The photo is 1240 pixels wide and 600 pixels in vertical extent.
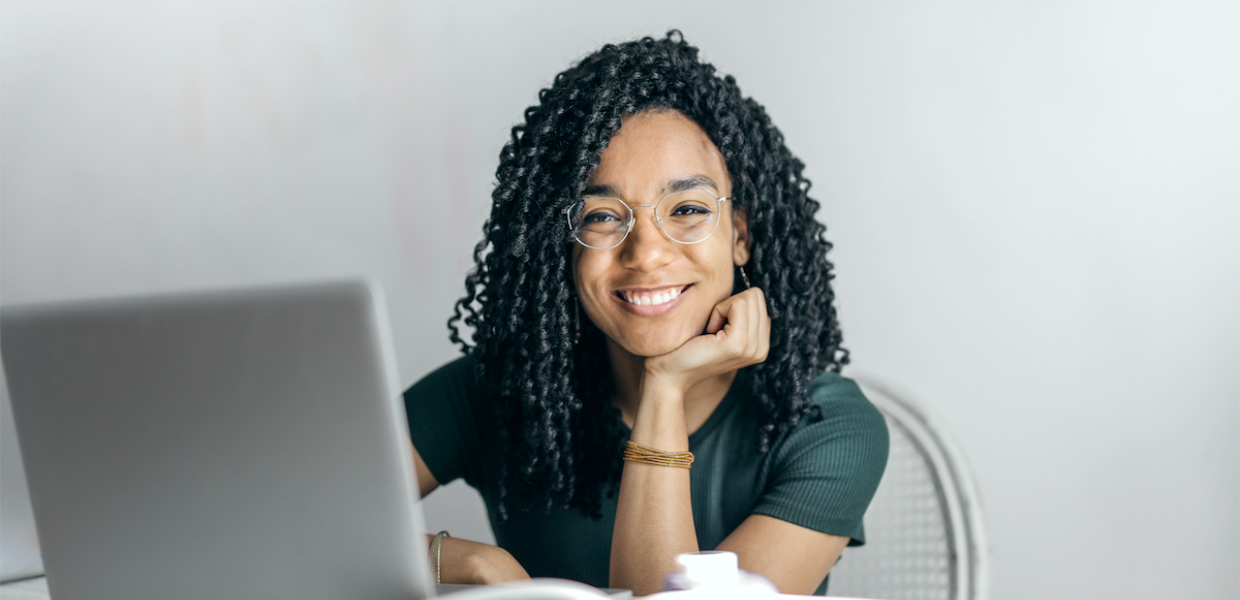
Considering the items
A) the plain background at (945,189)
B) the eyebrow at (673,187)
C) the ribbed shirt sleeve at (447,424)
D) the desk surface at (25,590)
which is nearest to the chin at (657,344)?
the eyebrow at (673,187)

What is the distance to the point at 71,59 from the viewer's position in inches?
89.3

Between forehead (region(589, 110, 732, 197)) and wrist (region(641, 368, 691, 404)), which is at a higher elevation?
forehead (region(589, 110, 732, 197))

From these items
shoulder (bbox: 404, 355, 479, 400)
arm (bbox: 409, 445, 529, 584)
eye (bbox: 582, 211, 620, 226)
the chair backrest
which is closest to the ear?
eye (bbox: 582, 211, 620, 226)

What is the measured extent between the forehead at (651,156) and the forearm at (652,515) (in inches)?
12.9

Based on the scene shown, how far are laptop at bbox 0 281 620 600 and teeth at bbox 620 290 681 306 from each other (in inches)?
28.5

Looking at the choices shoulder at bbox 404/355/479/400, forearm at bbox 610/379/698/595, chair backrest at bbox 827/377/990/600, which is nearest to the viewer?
forearm at bbox 610/379/698/595

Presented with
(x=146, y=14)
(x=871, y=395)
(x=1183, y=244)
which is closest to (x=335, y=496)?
(x=871, y=395)

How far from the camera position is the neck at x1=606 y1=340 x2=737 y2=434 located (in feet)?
4.56

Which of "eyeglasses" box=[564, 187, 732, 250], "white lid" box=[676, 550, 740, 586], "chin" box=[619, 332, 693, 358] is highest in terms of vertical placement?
"eyeglasses" box=[564, 187, 732, 250]

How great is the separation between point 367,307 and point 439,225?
155 centimetres

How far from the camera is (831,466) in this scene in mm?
1247

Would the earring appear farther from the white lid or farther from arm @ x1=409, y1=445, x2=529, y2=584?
the white lid

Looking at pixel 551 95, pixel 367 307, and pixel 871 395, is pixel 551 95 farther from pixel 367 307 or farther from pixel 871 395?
pixel 367 307

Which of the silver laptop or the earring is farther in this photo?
the earring
